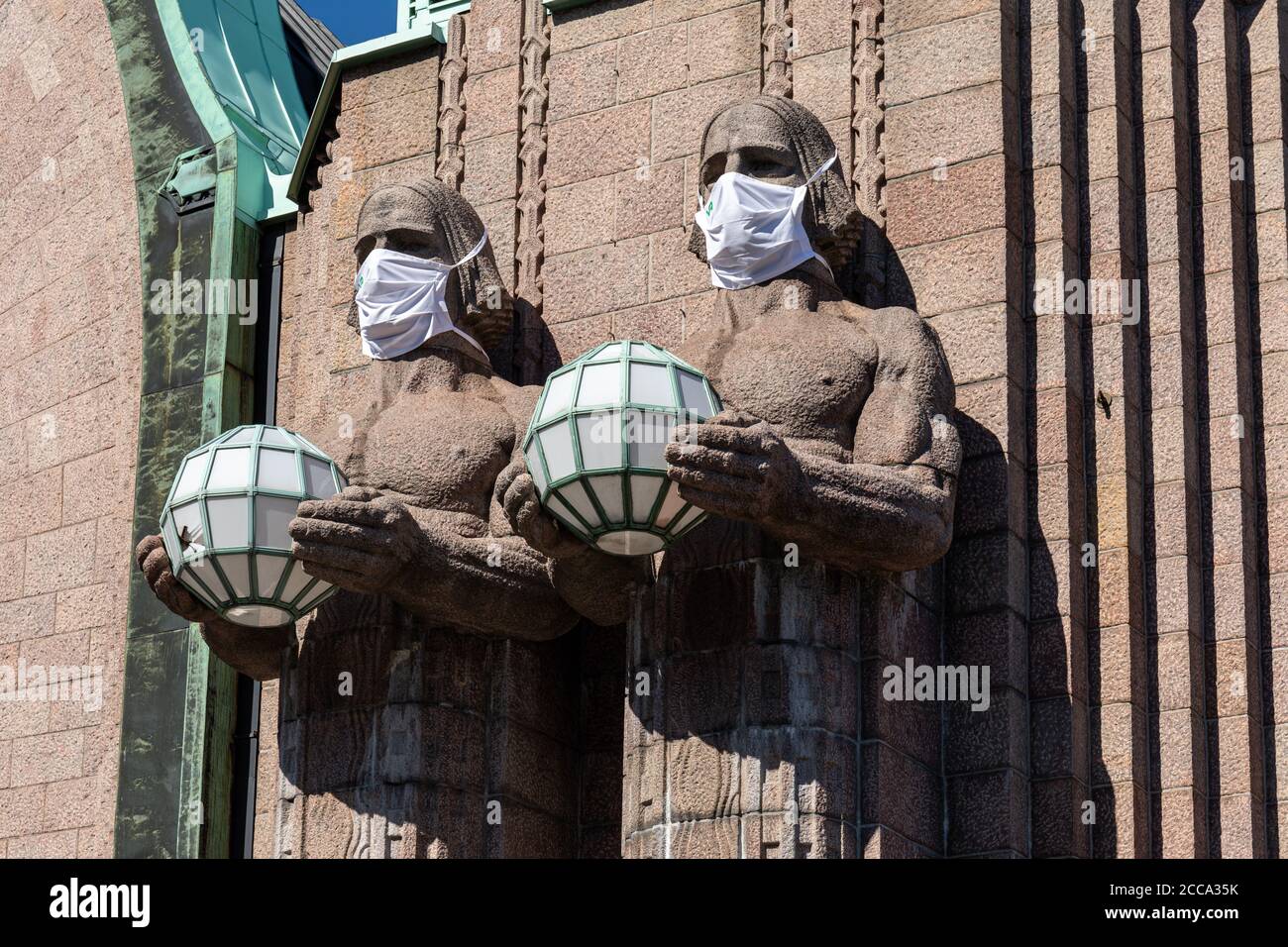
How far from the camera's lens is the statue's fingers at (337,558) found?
1362 centimetres

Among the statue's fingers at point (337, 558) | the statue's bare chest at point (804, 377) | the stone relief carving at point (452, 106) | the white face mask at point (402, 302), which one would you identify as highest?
the stone relief carving at point (452, 106)

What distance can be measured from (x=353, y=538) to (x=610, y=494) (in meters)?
1.41

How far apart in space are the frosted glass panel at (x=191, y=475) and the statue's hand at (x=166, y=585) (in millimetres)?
395

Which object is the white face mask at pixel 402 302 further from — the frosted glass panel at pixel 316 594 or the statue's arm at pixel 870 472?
the statue's arm at pixel 870 472

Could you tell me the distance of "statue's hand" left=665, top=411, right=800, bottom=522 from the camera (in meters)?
12.7

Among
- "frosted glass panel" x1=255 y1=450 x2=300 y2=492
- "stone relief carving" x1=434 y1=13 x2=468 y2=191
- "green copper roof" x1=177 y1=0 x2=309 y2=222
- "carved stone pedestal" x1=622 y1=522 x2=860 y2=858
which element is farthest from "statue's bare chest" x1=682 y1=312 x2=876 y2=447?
"green copper roof" x1=177 y1=0 x2=309 y2=222

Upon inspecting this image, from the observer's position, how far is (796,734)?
13.4 meters

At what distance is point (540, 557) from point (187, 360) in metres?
4.02

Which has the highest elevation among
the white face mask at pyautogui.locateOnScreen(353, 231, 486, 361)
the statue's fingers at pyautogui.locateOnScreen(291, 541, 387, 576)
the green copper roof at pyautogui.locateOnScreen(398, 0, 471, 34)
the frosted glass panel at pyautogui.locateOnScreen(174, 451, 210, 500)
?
the green copper roof at pyautogui.locateOnScreen(398, 0, 471, 34)

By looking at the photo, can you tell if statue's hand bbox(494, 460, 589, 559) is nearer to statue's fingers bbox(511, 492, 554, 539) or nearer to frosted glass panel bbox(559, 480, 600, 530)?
statue's fingers bbox(511, 492, 554, 539)

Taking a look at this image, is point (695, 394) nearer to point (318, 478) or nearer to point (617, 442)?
point (617, 442)

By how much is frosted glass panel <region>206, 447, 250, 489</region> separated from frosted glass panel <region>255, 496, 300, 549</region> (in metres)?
0.13

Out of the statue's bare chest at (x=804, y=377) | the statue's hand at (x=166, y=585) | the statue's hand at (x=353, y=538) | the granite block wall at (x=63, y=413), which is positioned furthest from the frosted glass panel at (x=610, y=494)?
the granite block wall at (x=63, y=413)

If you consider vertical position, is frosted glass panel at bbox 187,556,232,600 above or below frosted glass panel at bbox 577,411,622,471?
below
